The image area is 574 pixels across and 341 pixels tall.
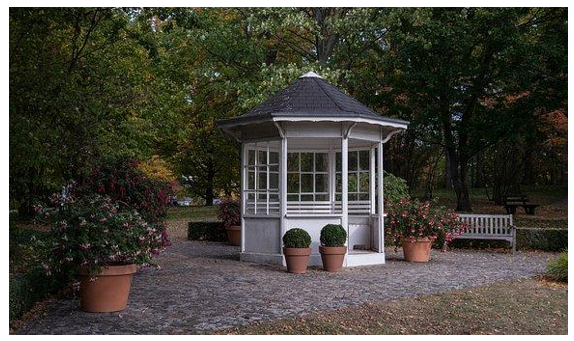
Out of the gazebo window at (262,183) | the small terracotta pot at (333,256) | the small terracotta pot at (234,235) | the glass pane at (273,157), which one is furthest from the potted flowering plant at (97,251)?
the small terracotta pot at (234,235)

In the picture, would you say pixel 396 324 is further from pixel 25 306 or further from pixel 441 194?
pixel 441 194

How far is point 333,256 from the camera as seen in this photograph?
10344 millimetres

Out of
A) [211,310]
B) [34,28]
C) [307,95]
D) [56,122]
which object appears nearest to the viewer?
[211,310]

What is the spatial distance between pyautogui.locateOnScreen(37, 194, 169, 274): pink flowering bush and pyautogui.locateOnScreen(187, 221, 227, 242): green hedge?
942 cm

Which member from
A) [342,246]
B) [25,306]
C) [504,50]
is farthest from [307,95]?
[504,50]

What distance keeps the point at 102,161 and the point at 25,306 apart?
3204mm

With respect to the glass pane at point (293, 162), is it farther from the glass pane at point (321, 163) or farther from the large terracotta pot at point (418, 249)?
the large terracotta pot at point (418, 249)

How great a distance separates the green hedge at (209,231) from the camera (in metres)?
16.7

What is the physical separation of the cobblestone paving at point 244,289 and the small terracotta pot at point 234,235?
2.45m

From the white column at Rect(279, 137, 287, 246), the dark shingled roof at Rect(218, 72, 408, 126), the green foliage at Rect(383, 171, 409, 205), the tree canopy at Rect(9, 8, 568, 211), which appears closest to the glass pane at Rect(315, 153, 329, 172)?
the dark shingled roof at Rect(218, 72, 408, 126)

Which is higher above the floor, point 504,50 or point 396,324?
point 504,50

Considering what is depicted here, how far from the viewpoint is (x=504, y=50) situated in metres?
18.9

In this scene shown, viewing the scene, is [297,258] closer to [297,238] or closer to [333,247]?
[297,238]
